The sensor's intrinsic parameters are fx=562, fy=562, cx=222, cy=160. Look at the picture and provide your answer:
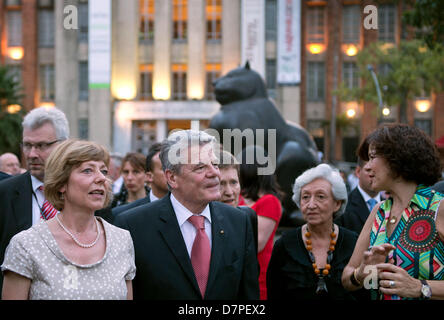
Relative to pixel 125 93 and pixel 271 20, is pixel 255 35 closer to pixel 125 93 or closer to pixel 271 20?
pixel 271 20

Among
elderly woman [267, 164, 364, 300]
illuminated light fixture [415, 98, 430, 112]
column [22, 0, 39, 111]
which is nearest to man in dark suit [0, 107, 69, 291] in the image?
elderly woman [267, 164, 364, 300]

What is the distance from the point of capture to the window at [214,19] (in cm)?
3344

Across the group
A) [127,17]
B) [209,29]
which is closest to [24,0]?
[127,17]

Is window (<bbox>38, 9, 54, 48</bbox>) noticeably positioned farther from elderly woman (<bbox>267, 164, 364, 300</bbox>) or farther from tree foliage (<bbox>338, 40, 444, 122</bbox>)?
elderly woman (<bbox>267, 164, 364, 300</bbox>)

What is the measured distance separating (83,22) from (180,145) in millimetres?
32876

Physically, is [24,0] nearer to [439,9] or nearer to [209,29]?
[209,29]

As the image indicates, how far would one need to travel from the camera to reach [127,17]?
32812 mm

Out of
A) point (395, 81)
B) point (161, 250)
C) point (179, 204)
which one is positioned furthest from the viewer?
point (395, 81)

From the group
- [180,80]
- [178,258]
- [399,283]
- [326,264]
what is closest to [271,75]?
[180,80]

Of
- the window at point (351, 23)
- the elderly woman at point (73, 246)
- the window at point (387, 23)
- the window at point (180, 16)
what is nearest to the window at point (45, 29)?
the window at point (180, 16)

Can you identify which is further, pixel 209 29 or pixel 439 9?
pixel 209 29

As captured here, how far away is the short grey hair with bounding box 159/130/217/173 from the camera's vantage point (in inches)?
132

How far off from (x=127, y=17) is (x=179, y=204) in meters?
31.2

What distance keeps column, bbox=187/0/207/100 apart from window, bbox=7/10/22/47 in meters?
11.4
